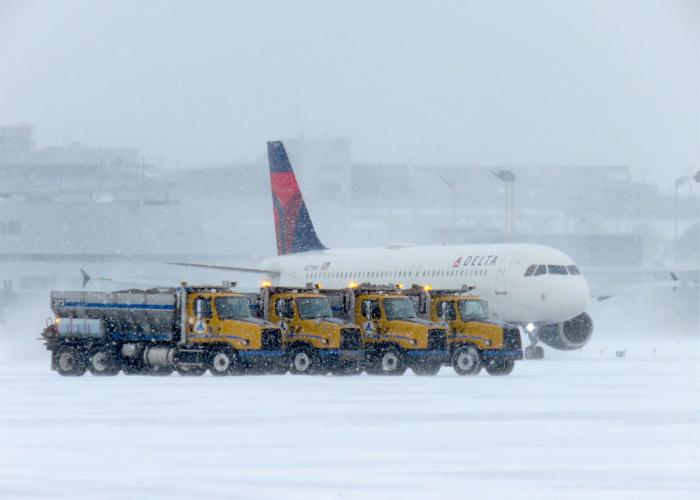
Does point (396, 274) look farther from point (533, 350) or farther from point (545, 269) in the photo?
point (545, 269)

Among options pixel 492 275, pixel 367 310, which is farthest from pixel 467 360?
pixel 492 275

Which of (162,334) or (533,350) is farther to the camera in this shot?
(533,350)

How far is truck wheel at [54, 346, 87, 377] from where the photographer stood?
4244 centimetres

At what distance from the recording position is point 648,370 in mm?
45062

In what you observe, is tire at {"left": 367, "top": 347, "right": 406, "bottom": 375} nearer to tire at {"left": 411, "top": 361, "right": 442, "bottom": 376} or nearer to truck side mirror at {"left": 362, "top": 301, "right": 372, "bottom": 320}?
tire at {"left": 411, "top": 361, "right": 442, "bottom": 376}

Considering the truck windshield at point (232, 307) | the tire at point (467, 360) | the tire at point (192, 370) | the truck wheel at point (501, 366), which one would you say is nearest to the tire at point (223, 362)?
the tire at point (192, 370)

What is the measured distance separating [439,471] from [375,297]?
2672 cm

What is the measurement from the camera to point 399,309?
4450cm

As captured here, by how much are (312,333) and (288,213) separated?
26.6m

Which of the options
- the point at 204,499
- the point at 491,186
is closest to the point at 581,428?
the point at 204,499

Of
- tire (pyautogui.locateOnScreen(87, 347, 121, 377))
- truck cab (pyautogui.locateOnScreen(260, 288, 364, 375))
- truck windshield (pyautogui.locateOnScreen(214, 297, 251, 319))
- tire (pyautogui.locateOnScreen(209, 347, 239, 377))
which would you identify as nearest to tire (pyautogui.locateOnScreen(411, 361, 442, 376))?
truck cab (pyautogui.locateOnScreen(260, 288, 364, 375))

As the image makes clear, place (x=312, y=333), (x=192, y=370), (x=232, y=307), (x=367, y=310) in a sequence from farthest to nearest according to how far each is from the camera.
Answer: (x=367, y=310) → (x=312, y=333) → (x=232, y=307) → (x=192, y=370)

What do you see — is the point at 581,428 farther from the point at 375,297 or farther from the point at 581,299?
the point at 581,299

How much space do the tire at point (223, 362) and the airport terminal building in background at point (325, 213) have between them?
7300 centimetres
